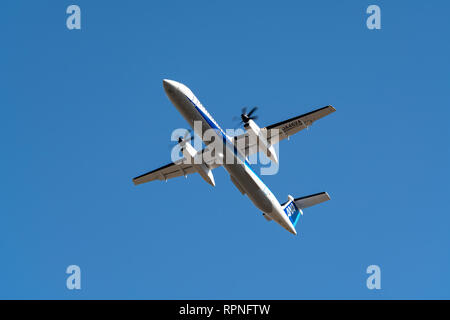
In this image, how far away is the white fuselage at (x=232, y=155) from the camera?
2922cm

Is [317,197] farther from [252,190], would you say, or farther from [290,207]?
[252,190]

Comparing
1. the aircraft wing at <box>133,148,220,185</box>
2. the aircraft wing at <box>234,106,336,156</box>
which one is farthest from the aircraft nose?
the aircraft wing at <box>133,148,220,185</box>

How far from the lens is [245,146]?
3225 cm

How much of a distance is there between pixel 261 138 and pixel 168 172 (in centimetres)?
826

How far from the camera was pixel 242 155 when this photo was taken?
30938 millimetres

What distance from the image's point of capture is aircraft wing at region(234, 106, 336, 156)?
30.8 metres

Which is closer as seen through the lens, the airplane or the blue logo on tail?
the airplane

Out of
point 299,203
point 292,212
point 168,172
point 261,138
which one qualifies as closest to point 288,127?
point 261,138

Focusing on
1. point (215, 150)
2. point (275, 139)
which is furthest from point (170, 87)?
point (275, 139)

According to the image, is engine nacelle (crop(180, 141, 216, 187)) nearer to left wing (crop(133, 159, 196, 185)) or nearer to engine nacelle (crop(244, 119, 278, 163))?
left wing (crop(133, 159, 196, 185))

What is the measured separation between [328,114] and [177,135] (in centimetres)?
939

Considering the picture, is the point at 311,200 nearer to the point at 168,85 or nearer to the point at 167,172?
the point at 167,172

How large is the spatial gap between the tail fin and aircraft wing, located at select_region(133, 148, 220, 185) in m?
6.77
